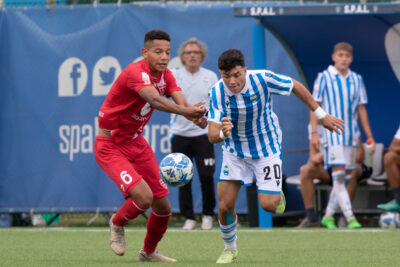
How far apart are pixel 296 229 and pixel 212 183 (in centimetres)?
122

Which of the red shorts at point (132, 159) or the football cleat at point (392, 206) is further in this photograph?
the football cleat at point (392, 206)

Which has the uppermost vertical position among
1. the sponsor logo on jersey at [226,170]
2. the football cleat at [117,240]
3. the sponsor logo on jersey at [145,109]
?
the sponsor logo on jersey at [145,109]

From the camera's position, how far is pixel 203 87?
10.9 meters

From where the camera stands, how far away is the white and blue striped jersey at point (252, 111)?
24.3ft

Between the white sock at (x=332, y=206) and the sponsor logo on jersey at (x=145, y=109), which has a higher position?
the sponsor logo on jersey at (x=145, y=109)

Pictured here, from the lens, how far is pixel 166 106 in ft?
22.9

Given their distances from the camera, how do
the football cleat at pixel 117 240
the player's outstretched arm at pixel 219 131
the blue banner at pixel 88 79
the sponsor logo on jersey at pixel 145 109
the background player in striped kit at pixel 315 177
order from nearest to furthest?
1. the player's outstretched arm at pixel 219 131
2. the football cleat at pixel 117 240
3. the sponsor logo on jersey at pixel 145 109
4. the background player in striped kit at pixel 315 177
5. the blue banner at pixel 88 79

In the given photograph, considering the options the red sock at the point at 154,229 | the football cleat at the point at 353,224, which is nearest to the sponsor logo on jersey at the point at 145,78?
the red sock at the point at 154,229

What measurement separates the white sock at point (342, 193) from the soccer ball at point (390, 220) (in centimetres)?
40

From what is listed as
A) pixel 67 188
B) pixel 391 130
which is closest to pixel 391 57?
pixel 391 130

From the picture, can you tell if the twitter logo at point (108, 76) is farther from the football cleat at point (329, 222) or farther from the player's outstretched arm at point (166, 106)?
the player's outstretched arm at point (166, 106)

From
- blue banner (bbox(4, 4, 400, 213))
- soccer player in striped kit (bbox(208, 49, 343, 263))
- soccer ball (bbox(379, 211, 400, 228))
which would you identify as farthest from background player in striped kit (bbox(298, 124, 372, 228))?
soccer player in striped kit (bbox(208, 49, 343, 263))

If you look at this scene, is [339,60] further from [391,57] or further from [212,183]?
[212,183]

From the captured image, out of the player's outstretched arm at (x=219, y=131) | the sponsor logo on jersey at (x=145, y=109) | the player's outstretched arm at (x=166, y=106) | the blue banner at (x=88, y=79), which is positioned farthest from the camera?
the blue banner at (x=88, y=79)
